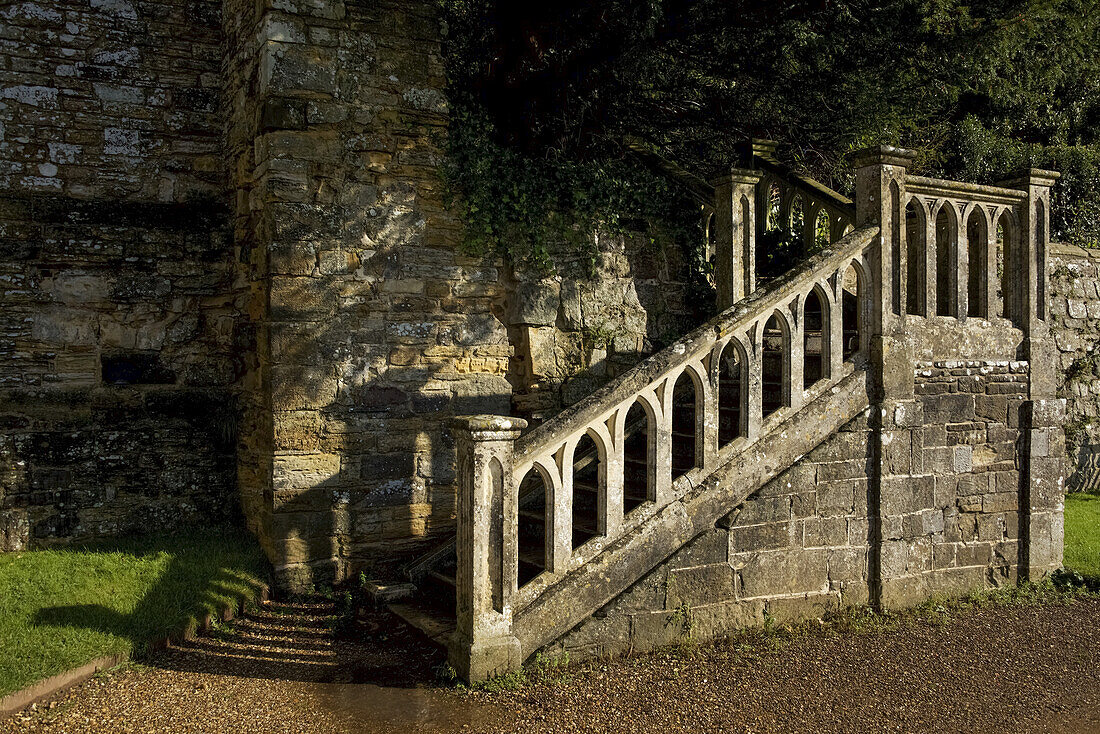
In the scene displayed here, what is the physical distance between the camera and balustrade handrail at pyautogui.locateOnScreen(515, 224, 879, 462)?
181 inches

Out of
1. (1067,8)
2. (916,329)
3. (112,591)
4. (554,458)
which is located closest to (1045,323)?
(916,329)

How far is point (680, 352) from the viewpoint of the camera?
500 centimetres

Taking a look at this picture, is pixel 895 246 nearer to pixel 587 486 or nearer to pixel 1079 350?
pixel 587 486

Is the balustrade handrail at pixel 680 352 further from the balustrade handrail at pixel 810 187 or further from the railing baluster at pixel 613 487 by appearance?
the balustrade handrail at pixel 810 187

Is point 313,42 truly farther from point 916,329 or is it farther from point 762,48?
point 916,329

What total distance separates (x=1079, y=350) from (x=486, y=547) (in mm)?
7900

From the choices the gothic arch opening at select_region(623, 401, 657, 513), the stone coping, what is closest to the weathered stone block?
the gothic arch opening at select_region(623, 401, 657, 513)

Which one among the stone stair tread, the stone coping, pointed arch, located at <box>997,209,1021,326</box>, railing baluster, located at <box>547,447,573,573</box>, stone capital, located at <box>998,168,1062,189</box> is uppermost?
stone capital, located at <box>998,168,1062,189</box>

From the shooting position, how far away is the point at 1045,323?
257 inches

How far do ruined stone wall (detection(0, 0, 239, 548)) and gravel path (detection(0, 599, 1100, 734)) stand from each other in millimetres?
1915

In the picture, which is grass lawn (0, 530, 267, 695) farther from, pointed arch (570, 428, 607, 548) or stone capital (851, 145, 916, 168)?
stone capital (851, 145, 916, 168)

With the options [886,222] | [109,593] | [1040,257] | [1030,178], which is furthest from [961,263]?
[109,593]

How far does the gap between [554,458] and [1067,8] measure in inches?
223

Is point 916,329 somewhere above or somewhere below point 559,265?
below
